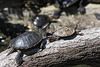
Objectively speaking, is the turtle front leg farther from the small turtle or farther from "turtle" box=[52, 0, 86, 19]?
"turtle" box=[52, 0, 86, 19]

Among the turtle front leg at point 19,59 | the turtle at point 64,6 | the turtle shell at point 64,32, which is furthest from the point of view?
the turtle at point 64,6

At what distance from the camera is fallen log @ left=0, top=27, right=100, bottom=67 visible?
307 cm

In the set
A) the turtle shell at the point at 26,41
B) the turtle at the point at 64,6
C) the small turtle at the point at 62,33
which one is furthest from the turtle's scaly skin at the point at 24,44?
the turtle at the point at 64,6

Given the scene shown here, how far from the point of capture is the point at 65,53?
320 cm

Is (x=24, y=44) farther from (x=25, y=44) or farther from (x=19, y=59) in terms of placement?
(x=19, y=59)

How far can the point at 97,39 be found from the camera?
3.32 meters

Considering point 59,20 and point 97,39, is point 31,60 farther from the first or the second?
point 59,20

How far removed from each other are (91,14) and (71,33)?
3.99m

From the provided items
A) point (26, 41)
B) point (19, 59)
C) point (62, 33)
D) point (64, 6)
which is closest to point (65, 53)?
point (62, 33)

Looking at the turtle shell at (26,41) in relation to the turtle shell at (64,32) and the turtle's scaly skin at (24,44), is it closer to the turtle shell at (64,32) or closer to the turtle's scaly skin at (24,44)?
the turtle's scaly skin at (24,44)

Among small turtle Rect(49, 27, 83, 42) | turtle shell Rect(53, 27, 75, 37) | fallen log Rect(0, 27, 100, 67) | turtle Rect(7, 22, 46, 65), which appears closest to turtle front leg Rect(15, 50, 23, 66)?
turtle Rect(7, 22, 46, 65)

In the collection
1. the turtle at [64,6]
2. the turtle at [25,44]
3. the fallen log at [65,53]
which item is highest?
the turtle at [64,6]

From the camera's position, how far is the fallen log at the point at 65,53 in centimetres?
307

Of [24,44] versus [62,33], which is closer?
[24,44]
